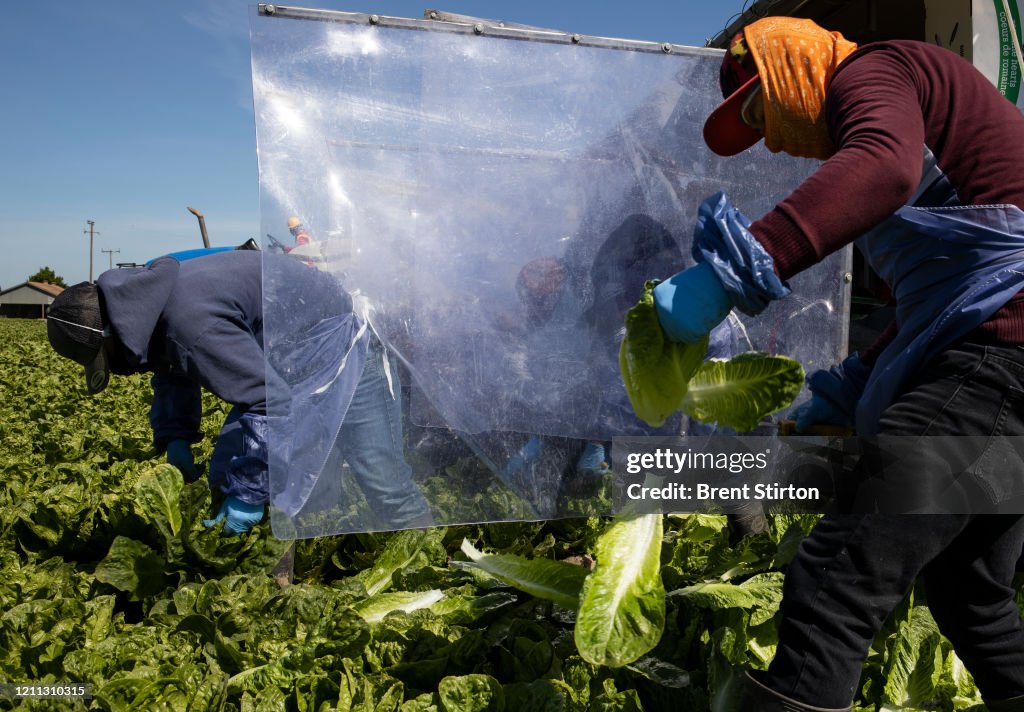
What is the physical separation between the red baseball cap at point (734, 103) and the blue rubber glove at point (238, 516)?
203 centimetres

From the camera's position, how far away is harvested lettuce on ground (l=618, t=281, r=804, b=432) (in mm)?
1689

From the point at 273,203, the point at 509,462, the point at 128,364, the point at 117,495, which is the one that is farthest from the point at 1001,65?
the point at 117,495

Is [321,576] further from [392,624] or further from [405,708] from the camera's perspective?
[405,708]

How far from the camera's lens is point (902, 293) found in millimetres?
1583

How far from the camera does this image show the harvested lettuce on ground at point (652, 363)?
65.1 inches

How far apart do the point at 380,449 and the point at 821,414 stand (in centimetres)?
106

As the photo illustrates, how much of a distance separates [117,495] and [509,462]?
6.56 feet

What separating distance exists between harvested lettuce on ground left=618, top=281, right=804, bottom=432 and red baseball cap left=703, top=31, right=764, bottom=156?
385mm

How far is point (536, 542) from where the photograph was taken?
3.24m

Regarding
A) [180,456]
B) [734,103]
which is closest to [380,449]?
[734,103]

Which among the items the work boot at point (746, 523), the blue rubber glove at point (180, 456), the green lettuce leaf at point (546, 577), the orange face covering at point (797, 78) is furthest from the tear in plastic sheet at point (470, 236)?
the blue rubber glove at point (180, 456)

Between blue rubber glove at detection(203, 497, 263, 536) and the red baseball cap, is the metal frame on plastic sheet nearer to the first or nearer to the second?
the red baseball cap

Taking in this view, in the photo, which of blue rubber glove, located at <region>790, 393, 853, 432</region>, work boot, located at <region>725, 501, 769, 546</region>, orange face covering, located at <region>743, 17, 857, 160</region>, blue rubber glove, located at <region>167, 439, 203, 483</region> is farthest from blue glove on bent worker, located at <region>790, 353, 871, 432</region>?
blue rubber glove, located at <region>167, 439, 203, 483</region>

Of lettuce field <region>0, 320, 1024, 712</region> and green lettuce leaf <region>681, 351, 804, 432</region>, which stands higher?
green lettuce leaf <region>681, 351, 804, 432</region>
